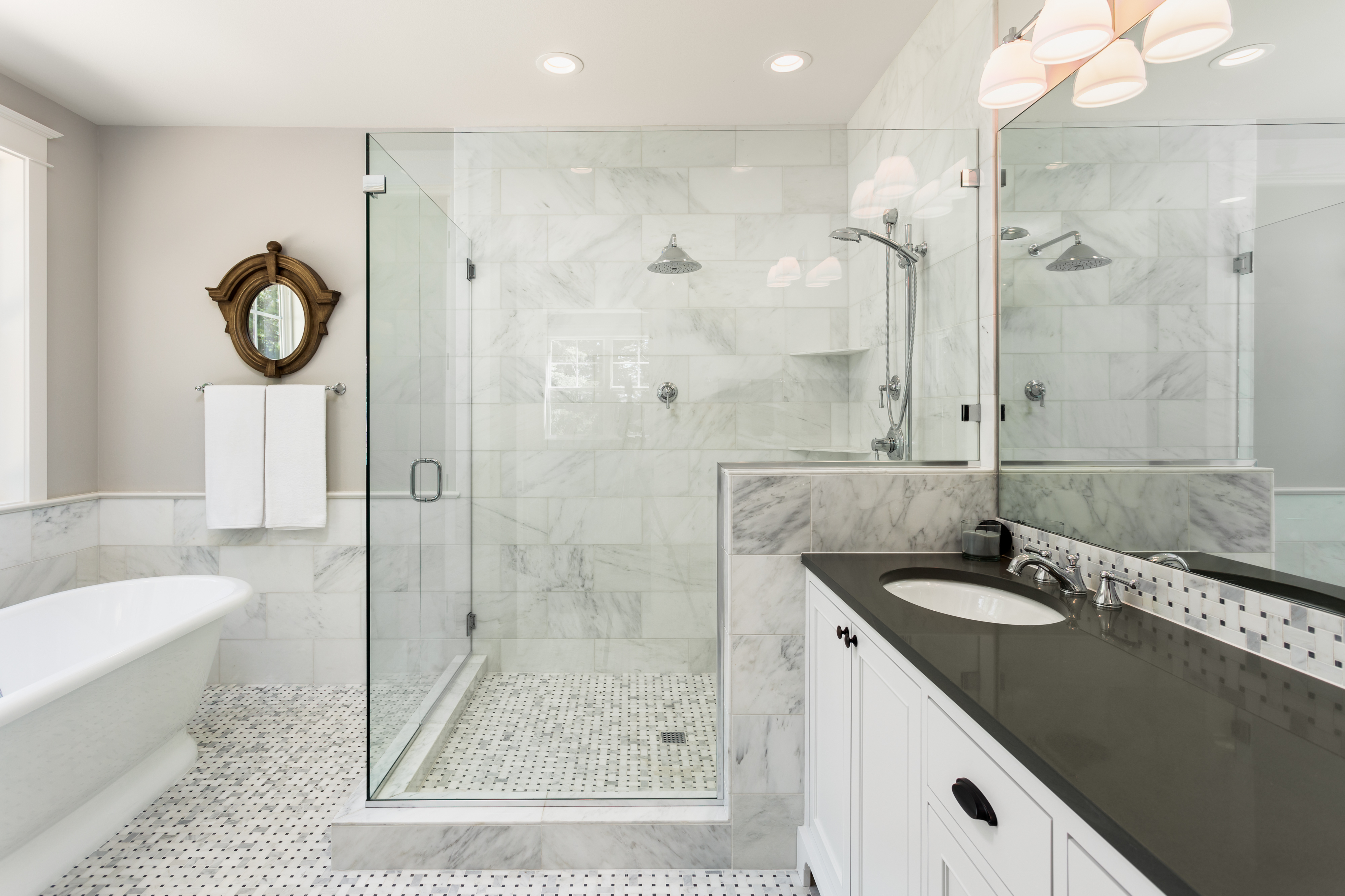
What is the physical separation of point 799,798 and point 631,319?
152 centimetres

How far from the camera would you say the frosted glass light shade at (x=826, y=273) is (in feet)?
6.32

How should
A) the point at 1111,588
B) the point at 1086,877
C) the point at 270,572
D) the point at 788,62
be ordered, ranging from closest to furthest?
1. the point at 1086,877
2. the point at 1111,588
3. the point at 788,62
4. the point at 270,572

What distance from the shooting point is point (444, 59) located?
2365mm

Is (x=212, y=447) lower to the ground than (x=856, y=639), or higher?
higher

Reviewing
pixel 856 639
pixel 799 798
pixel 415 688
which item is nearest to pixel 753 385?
pixel 856 639

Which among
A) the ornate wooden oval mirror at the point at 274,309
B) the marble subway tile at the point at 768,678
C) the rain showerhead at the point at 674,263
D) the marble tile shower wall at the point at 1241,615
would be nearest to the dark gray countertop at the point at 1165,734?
the marble tile shower wall at the point at 1241,615

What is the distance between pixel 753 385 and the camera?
1.95 metres

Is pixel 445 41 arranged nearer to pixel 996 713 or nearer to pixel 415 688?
pixel 415 688

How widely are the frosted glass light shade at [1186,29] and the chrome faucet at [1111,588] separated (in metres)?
1.01

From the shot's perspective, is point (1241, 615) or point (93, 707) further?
point (93, 707)

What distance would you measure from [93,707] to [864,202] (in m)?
2.77

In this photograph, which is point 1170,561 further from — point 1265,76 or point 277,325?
point 277,325

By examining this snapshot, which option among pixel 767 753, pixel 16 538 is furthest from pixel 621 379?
pixel 16 538

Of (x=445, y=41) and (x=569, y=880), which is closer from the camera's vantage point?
(x=569, y=880)
